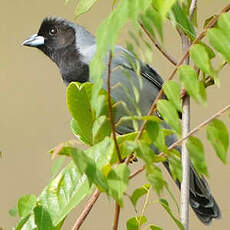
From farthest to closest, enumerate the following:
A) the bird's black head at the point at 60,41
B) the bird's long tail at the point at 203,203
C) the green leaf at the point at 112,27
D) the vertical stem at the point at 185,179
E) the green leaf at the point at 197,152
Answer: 1. the bird's black head at the point at 60,41
2. the bird's long tail at the point at 203,203
3. the vertical stem at the point at 185,179
4. the green leaf at the point at 197,152
5. the green leaf at the point at 112,27

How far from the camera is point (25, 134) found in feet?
12.4

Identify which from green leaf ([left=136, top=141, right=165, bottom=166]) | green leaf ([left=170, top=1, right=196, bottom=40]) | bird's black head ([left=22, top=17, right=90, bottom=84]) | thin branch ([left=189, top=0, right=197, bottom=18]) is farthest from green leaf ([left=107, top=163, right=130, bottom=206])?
bird's black head ([left=22, top=17, right=90, bottom=84])

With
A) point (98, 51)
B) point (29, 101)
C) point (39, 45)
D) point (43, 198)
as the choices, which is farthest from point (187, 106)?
point (29, 101)

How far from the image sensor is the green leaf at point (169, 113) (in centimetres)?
107

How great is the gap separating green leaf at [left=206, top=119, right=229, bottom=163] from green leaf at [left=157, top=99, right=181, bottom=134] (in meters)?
0.05

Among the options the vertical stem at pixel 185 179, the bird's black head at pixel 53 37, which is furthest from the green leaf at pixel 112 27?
the bird's black head at pixel 53 37

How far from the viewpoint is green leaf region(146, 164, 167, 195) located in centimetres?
102

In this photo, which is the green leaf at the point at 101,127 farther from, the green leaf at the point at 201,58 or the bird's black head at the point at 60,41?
the bird's black head at the point at 60,41

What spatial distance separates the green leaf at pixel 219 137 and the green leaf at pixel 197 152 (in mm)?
17

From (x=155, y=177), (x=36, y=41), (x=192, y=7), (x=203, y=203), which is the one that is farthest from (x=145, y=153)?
(x=36, y=41)

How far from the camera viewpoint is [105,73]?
257 cm

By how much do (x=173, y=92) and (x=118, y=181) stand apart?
0.50 ft

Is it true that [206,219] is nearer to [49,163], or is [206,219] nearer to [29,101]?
[49,163]

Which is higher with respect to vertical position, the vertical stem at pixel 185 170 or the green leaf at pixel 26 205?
the green leaf at pixel 26 205
